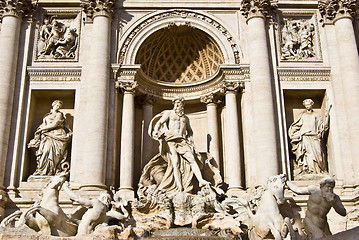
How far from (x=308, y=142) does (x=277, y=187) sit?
4551 mm

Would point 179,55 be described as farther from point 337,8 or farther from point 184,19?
point 337,8

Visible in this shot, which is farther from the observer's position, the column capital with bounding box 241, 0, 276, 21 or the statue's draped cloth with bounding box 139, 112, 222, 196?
the column capital with bounding box 241, 0, 276, 21

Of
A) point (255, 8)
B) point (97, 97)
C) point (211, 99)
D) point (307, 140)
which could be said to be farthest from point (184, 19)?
point (307, 140)

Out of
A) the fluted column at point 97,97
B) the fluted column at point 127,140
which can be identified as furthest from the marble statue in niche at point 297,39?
the fluted column at point 97,97

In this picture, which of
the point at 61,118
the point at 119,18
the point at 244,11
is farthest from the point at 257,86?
the point at 61,118

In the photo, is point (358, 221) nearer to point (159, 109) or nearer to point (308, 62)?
point (308, 62)

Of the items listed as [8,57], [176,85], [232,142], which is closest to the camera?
[232,142]

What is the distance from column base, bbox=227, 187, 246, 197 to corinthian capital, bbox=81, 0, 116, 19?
8.05 meters

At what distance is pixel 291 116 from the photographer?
1734 cm

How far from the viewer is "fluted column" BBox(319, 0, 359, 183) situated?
1597cm

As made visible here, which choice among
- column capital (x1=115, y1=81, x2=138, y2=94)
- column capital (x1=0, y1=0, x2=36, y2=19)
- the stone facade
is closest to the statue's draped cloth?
the stone facade

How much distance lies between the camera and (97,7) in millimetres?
17266

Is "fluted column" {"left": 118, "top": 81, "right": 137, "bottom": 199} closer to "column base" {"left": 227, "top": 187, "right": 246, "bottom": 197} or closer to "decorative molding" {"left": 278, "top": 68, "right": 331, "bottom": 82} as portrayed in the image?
"column base" {"left": 227, "top": 187, "right": 246, "bottom": 197}

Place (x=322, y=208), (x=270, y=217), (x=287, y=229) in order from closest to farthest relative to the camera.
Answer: (x=322, y=208) → (x=287, y=229) → (x=270, y=217)
